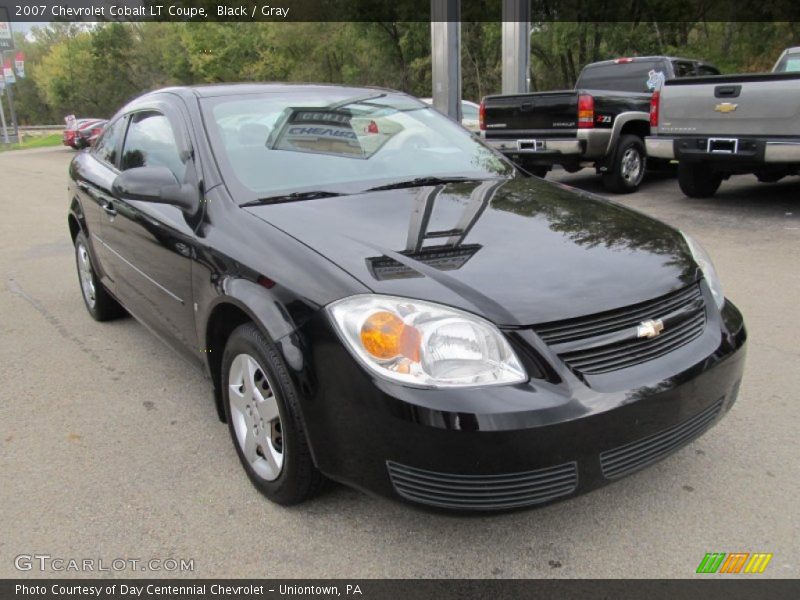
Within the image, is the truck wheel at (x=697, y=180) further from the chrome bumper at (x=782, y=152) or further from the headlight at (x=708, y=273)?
the headlight at (x=708, y=273)

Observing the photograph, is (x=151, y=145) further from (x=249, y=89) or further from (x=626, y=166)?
(x=626, y=166)

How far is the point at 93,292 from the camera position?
4887 millimetres

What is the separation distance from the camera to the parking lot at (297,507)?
90.4 inches

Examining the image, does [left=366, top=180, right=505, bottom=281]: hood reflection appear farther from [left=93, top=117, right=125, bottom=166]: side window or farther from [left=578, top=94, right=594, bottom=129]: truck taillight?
[left=578, top=94, right=594, bottom=129]: truck taillight

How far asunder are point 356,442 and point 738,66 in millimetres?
23478

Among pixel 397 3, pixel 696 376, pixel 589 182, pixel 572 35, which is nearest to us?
pixel 696 376

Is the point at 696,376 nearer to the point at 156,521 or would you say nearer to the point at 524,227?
the point at 524,227

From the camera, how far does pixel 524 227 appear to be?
264 centimetres

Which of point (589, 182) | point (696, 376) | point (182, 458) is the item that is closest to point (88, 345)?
point (182, 458)

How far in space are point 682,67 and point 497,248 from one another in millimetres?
9680

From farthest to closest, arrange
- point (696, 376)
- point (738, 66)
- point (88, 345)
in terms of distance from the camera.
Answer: point (738, 66)
point (88, 345)
point (696, 376)

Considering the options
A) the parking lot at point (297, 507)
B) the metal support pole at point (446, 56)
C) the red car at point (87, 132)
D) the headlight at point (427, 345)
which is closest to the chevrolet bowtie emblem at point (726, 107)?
the parking lot at point (297, 507)

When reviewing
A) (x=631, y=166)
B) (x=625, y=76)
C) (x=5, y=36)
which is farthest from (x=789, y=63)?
(x=5, y=36)

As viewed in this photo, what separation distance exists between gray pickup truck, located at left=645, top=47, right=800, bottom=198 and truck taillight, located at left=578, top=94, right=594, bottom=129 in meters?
0.88
